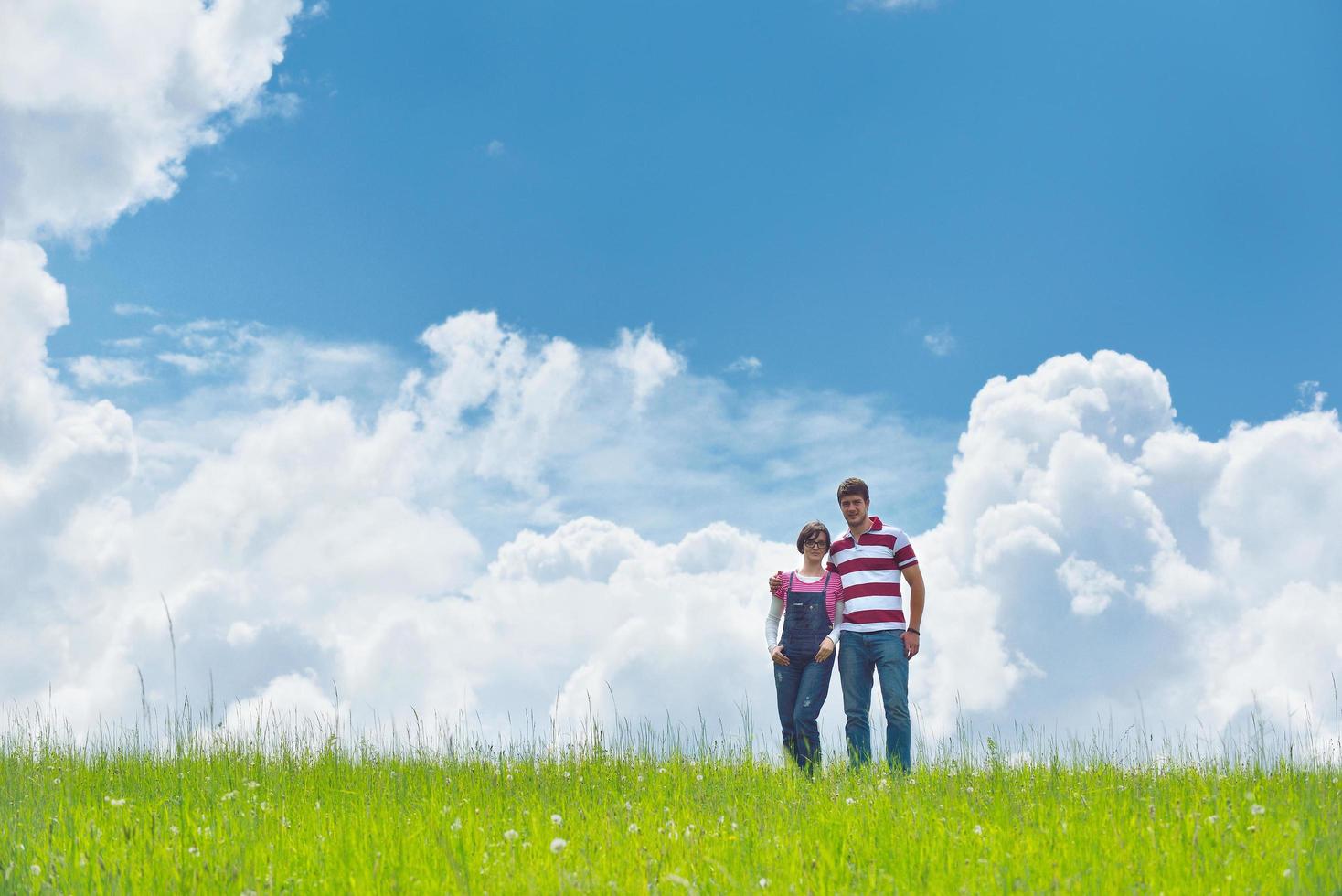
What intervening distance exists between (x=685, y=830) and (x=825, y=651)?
Result: 3736mm

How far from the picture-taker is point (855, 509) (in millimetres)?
10500

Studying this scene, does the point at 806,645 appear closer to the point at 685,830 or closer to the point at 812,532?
the point at 812,532

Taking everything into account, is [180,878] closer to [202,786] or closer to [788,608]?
[202,786]

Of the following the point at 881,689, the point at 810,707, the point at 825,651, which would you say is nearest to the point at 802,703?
the point at 810,707

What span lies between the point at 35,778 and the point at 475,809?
5.35 metres

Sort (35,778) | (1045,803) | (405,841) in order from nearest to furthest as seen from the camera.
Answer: (405,841) < (1045,803) < (35,778)

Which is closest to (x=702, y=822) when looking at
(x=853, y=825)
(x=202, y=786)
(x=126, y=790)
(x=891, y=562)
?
(x=853, y=825)

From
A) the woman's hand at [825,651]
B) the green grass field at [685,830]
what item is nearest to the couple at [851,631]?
the woman's hand at [825,651]

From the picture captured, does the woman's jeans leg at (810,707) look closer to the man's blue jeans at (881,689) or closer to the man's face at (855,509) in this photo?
the man's blue jeans at (881,689)

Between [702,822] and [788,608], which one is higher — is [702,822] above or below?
below

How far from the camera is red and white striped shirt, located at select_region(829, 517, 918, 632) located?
33.7 feet

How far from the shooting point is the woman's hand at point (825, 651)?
10.2 metres

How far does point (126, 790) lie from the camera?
32.5 feet

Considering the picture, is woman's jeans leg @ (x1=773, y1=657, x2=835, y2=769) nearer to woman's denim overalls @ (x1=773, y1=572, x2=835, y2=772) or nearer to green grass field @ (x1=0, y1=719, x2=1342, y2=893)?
woman's denim overalls @ (x1=773, y1=572, x2=835, y2=772)
